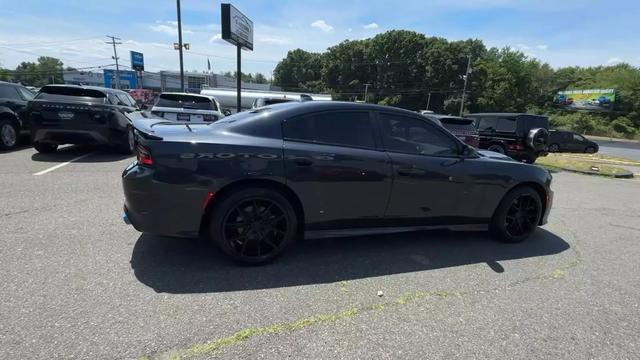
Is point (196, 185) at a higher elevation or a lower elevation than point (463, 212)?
higher

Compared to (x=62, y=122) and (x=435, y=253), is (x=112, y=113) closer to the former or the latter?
(x=62, y=122)

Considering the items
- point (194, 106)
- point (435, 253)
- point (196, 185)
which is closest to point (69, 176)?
point (194, 106)

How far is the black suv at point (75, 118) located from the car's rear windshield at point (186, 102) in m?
1.18

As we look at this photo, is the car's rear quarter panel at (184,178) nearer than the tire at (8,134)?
Yes

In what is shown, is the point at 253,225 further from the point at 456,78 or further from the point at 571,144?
the point at 456,78

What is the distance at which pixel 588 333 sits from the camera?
2.74m

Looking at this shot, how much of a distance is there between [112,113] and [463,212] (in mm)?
7673

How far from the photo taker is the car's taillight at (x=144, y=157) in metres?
3.16

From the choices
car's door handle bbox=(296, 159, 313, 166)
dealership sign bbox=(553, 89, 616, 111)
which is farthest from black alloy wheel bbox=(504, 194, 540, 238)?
dealership sign bbox=(553, 89, 616, 111)

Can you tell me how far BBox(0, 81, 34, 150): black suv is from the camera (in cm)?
842

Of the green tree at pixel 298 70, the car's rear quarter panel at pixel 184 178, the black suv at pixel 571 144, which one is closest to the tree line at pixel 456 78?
the green tree at pixel 298 70

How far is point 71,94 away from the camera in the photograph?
8234mm

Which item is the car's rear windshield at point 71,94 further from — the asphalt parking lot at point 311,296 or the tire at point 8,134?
the asphalt parking lot at point 311,296

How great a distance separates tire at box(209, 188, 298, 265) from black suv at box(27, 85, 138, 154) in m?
6.32
